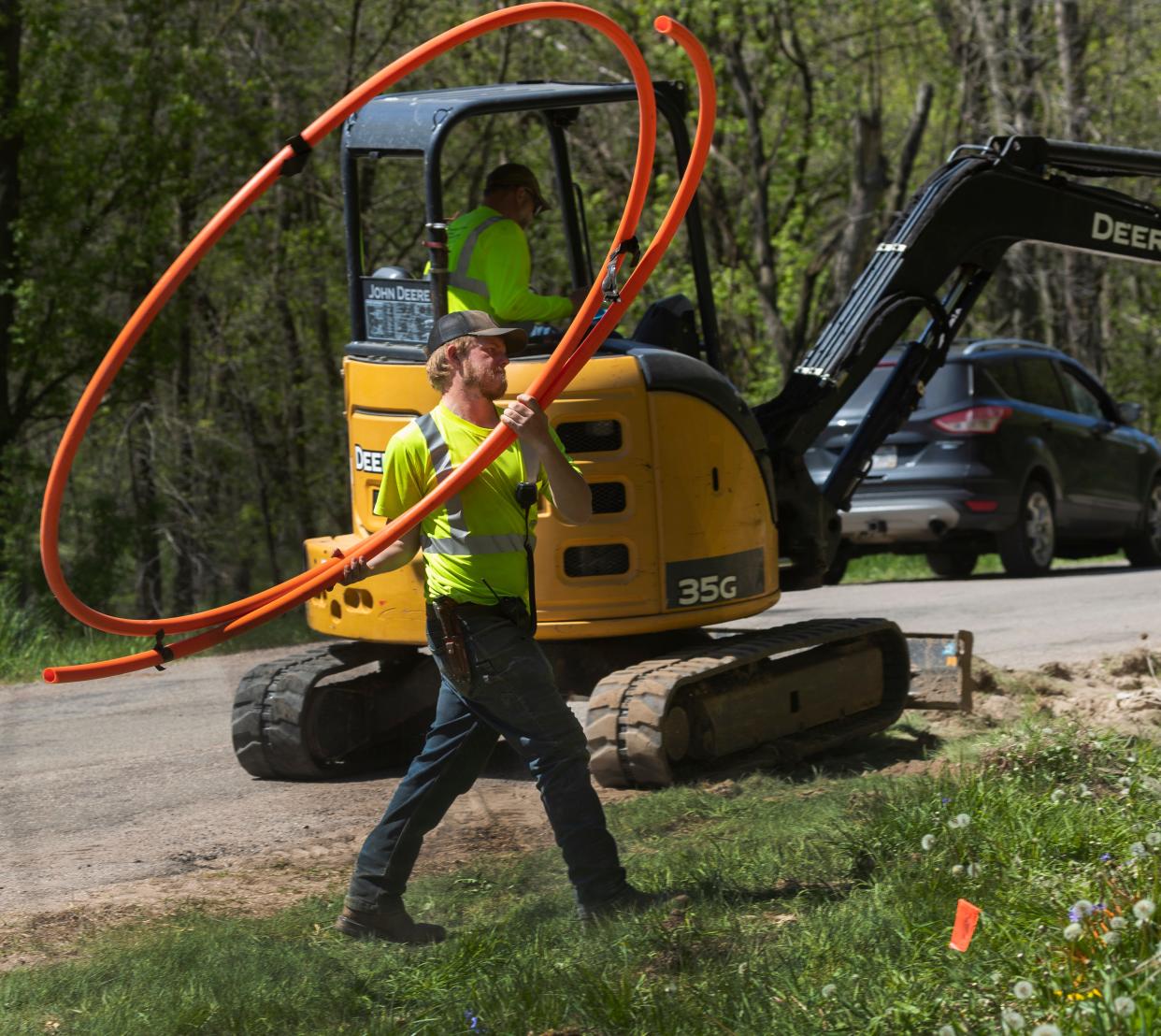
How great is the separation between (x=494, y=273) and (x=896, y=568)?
1181 centimetres

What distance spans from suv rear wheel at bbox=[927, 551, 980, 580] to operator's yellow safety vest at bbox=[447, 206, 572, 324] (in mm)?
9935

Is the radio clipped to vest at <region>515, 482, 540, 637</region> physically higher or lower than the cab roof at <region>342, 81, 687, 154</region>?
lower

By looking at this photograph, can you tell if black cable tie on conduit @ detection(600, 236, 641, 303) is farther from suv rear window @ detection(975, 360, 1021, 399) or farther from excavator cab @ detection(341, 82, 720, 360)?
suv rear window @ detection(975, 360, 1021, 399)

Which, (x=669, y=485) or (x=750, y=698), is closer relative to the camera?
(x=669, y=485)

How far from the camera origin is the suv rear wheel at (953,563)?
16797 mm

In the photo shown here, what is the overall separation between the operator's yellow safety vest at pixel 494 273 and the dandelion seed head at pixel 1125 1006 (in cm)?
444

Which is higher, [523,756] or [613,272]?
[613,272]

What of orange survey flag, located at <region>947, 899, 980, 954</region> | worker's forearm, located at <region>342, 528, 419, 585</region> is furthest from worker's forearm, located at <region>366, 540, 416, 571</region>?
orange survey flag, located at <region>947, 899, 980, 954</region>

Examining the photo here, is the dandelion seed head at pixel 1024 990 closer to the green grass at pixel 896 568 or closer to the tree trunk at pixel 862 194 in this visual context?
the green grass at pixel 896 568

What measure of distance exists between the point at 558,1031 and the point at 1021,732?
442cm

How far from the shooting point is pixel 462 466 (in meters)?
5.50

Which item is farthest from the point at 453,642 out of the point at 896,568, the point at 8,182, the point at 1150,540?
the point at 1150,540

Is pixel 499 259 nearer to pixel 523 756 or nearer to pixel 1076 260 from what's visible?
pixel 523 756

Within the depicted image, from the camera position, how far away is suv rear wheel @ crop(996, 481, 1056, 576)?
1566 centimetres
